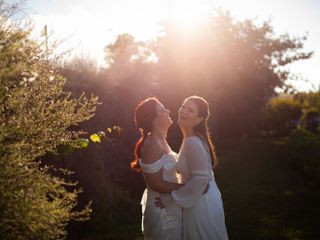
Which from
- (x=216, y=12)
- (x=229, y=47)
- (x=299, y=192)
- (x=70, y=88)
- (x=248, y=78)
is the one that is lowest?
(x=299, y=192)

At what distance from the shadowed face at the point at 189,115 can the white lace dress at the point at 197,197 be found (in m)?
0.26

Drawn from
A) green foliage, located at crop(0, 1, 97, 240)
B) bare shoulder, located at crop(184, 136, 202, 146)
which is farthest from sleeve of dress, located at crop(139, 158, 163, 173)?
green foliage, located at crop(0, 1, 97, 240)

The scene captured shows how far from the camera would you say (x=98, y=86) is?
13.0 metres

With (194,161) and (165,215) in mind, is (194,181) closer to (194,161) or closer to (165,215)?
(194,161)

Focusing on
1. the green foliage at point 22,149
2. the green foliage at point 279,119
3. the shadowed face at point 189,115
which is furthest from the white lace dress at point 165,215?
the green foliage at point 279,119

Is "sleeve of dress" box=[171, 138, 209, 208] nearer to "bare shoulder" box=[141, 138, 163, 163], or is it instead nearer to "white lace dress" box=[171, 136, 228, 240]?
"white lace dress" box=[171, 136, 228, 240]

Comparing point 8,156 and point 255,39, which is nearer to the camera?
point 8,156

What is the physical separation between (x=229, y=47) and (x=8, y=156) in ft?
84.0

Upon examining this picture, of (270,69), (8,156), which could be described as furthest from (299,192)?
(270,69)

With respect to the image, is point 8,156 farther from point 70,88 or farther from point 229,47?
point 229,47

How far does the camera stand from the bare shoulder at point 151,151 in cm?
525

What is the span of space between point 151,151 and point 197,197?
716 mm

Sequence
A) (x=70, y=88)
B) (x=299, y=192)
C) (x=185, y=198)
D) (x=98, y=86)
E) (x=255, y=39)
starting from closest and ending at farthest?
(x=185, y=198) < (x=70, y=88) < (x=98, y=86) < (x=299, y=192) < (x=255, y=39)

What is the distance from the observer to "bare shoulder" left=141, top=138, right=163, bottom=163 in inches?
207
